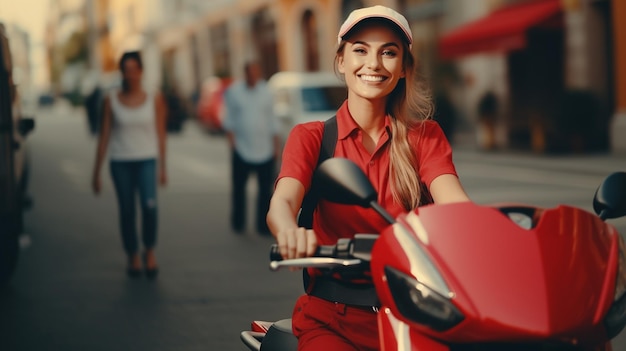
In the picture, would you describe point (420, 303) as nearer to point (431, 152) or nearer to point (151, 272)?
point (431, 152)

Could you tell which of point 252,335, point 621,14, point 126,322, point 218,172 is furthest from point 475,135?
point 252,335

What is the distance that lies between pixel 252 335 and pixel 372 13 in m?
1.08

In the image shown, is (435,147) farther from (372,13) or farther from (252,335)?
(252,335)

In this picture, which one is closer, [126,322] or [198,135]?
[126,322]

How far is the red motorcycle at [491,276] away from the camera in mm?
2141

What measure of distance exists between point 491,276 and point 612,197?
64 centimetres

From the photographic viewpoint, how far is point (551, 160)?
18.1m

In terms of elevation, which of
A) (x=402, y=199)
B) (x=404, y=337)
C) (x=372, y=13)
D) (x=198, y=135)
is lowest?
(x=198, y=135)

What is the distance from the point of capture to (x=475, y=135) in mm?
24984

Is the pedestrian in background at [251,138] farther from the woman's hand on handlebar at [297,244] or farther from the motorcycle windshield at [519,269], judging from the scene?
the motorcycle windshield at [519,269]

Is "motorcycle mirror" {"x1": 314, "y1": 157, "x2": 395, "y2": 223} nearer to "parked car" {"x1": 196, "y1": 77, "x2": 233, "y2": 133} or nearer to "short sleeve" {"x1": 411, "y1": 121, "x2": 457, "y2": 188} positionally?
"short sleeve" {"x1": 411, "y1": 121, "x2": 457, "y2": 188}

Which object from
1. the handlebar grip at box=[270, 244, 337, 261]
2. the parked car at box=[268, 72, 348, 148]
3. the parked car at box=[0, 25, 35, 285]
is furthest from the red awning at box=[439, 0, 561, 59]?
the handlebar grip at box=[270, 244, 337, 261]

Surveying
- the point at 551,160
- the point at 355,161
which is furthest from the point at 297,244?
the point at 551,160

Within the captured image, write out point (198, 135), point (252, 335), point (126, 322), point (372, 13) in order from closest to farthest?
1. point (372, 13)
2. point (252, 335)
3. point (126, 322)
4. point (198, 135)
